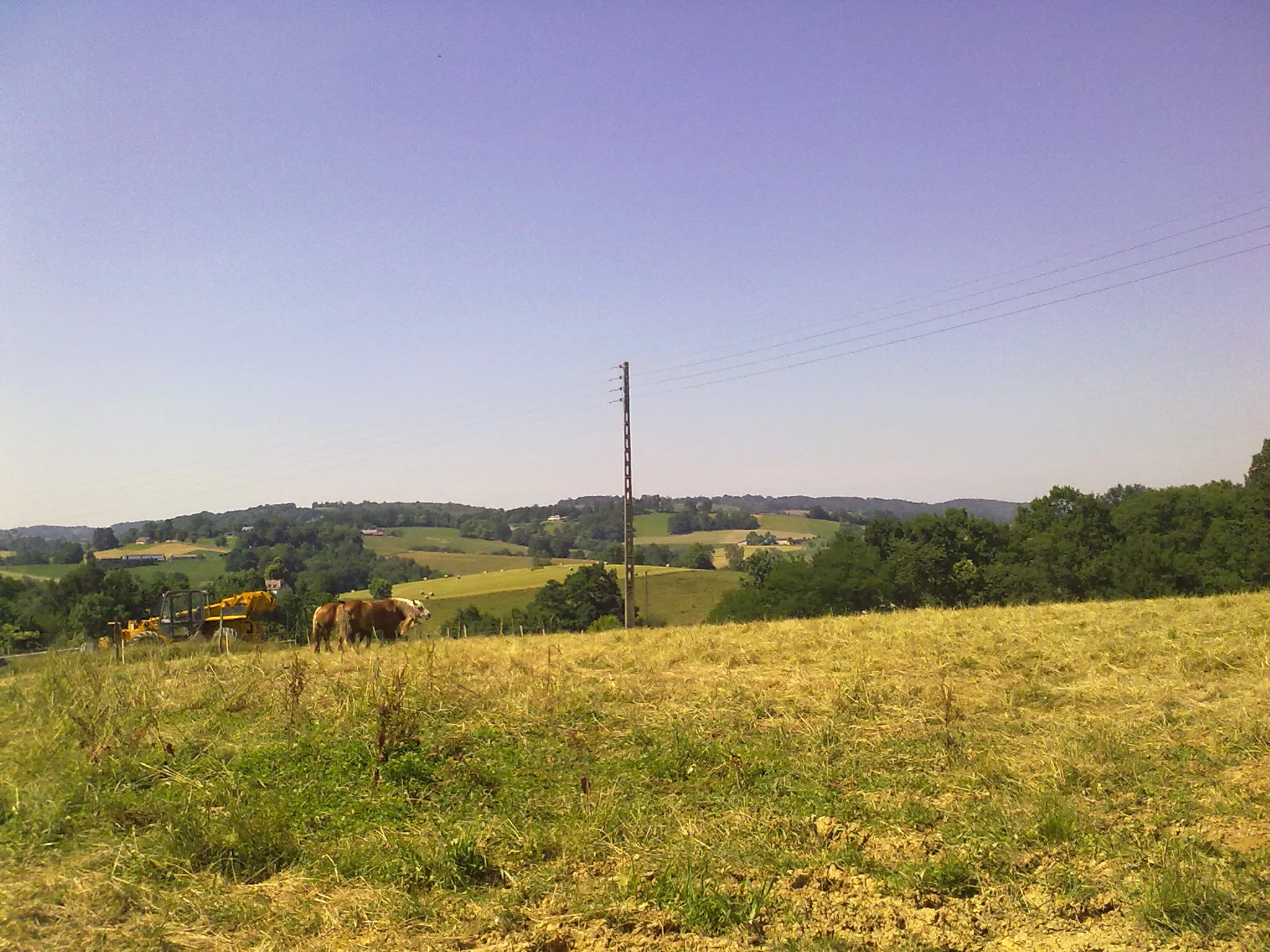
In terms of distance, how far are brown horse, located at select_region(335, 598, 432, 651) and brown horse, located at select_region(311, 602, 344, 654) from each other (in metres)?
0.09

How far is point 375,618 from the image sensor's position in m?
18.9

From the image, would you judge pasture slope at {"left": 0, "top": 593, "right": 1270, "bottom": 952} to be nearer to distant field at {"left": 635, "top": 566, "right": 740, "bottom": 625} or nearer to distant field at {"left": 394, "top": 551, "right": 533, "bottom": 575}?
distant field at {"left": 635, "top": 566, "right": 740, "bottom": 625}

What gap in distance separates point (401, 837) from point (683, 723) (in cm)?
314

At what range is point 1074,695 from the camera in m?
9.09

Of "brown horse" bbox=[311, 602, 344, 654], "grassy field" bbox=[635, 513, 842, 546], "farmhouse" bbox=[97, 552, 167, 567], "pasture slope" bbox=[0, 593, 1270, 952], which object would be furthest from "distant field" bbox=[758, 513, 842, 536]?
"pasture slope" bbox=[0, 593, 1270, 952]

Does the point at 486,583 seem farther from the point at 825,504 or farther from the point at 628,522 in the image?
the point at 825,504

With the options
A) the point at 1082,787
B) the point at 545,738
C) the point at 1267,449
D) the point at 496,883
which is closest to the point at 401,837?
the point at 496,883

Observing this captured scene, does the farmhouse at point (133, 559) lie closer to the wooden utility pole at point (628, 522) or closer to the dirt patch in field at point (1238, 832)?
the wooden utility pole at point (628, 522)

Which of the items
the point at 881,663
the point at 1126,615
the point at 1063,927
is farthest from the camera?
the point at 1126,615

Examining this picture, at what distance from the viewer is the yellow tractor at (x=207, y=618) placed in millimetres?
22844

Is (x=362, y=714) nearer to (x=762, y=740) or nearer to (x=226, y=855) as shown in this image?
(x=226, y=855)

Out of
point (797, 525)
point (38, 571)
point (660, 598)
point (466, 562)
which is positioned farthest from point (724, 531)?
point (38, 571)

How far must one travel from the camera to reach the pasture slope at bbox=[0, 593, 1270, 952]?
451 cm

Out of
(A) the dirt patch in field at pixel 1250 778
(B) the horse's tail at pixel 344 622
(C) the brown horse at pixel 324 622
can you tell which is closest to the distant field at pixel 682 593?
(C) the brown horse at pixel 324 622
